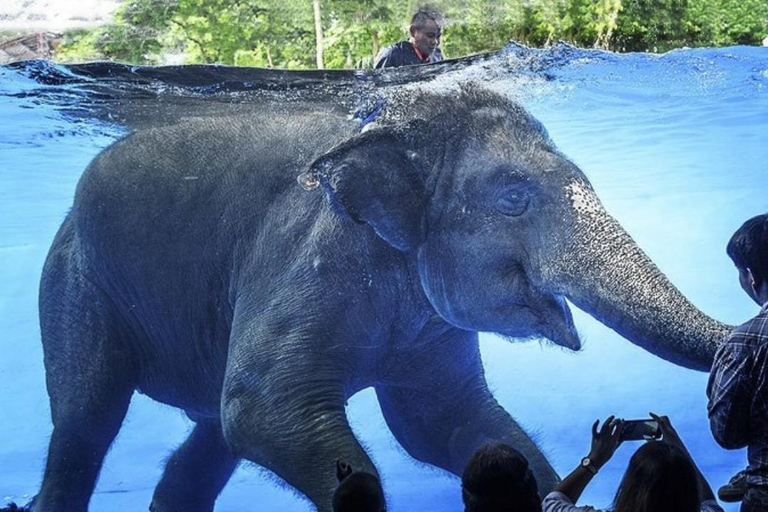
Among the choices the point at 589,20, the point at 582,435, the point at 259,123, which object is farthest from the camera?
the point at 582,435

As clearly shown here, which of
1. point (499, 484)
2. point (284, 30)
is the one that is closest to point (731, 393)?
point (499, 484)

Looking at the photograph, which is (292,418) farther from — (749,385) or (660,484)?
(660,484)

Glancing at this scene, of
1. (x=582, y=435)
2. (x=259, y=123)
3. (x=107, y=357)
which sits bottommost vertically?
(x=582, y=435)

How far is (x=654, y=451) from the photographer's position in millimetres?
2549

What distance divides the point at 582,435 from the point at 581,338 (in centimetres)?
811

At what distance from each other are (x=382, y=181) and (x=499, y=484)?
183cm

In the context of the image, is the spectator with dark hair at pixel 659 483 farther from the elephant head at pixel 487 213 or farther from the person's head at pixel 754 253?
the elephant head at pixel 487 213

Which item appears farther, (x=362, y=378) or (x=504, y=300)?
(x=362, y=378)

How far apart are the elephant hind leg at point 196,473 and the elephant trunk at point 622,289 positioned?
2.89m

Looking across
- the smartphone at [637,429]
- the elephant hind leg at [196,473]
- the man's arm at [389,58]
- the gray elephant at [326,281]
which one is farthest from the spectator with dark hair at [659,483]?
the elephant hind leg at [196,473]

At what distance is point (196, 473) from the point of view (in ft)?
20.2

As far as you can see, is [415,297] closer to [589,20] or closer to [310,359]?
[310,359]

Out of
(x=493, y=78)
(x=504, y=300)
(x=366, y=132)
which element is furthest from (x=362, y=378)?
(x=493, y=78)

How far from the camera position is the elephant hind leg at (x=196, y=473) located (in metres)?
6.12
